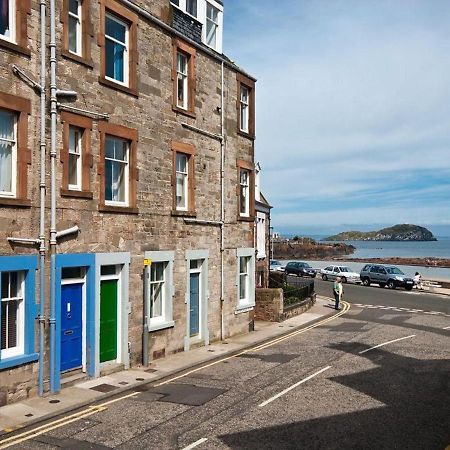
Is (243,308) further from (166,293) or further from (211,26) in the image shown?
(211,26)

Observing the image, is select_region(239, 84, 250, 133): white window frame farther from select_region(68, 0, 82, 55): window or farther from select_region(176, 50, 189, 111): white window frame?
select_region(68, 0, 82, 55): window

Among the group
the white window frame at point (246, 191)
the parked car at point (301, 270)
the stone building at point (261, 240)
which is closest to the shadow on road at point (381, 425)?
the white window frame at point (246, 191)

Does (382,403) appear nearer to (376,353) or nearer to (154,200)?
(376,353)

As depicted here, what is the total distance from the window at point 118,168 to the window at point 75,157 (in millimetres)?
Result: 645

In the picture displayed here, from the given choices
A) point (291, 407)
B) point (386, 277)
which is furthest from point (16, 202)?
point (386, 277)

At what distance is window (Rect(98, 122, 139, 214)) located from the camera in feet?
50.0

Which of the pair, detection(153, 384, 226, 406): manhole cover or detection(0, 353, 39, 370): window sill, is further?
detection(153, 384, 226, 406): manhole cover

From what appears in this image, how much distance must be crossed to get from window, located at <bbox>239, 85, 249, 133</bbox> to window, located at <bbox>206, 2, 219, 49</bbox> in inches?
103

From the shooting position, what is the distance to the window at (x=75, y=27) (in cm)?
1441

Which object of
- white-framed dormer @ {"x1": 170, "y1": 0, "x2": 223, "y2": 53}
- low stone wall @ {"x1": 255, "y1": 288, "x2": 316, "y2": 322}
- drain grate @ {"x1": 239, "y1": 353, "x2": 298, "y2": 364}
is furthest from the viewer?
low stone wall @ {"x1": 255, "y1": 288, "x2": 316, "y2": 322}

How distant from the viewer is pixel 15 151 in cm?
1278

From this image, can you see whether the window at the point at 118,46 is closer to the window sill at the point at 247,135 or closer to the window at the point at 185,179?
the window at the point at 185,179

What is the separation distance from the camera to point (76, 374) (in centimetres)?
1441

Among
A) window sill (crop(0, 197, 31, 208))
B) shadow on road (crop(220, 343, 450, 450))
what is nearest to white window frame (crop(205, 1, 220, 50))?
window sill (crop(0, 197, 31, 208))
